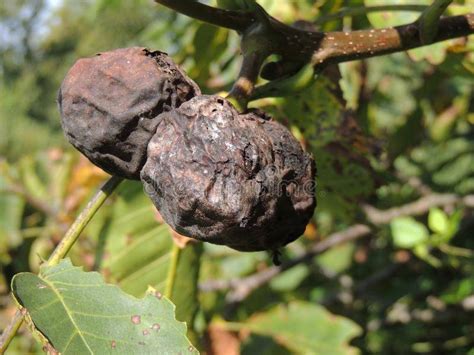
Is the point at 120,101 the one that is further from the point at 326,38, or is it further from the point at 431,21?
the point at 431,21

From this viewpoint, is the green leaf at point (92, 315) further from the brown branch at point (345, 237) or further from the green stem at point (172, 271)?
the brown branch at point (345, 237)

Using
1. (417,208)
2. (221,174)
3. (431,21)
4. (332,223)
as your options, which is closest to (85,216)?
(221,174)

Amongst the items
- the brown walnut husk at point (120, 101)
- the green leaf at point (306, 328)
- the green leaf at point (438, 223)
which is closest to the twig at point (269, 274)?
the green leaf at point (306, 328)

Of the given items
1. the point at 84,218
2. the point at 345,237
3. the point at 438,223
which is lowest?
the point at 345,237

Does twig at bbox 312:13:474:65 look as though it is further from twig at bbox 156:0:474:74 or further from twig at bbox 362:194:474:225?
twig at bbox 362:194:474:225

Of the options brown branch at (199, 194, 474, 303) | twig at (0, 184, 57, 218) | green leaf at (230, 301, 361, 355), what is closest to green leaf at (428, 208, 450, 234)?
brown branch at (199, 194, 474, 303)

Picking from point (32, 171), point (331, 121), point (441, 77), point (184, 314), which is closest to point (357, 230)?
point (441, 77)

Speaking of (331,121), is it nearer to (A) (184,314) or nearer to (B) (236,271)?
(A) (184,314)
